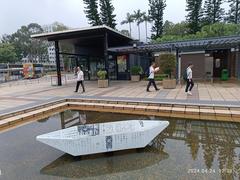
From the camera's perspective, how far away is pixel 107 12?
2952 cm

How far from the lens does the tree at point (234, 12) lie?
1131 inches

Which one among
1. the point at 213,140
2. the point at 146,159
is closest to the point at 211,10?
the point at 213,140

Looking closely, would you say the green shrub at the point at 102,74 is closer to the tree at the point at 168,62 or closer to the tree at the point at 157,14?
the tree at the point at 168,62

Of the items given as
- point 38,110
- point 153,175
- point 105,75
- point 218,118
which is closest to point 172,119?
point 218,118

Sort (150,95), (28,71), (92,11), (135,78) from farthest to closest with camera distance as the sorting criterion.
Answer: (92,11) → (28,71) → (135,78) → (150,95)

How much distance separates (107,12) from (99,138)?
2922 cm

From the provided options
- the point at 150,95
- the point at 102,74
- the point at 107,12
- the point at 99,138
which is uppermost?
the point at 107,12

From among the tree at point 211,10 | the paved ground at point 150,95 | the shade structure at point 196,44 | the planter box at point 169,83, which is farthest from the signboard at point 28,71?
the tree at point 211,10

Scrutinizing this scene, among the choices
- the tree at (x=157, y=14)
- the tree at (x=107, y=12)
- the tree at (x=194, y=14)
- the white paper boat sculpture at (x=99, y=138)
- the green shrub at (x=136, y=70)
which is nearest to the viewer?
the white paper boat sculpture at (x=99, y=138)

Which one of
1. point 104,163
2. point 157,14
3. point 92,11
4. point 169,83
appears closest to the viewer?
point 104,163

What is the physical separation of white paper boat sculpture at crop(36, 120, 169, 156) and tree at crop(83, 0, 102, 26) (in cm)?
2847

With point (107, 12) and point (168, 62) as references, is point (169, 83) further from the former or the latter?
point (107, 12)

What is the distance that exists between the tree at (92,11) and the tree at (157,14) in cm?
909

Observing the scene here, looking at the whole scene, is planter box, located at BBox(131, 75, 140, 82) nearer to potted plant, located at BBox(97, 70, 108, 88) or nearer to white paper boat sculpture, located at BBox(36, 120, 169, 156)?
potted plant, located at BBox(97, 70, 108, 88)
